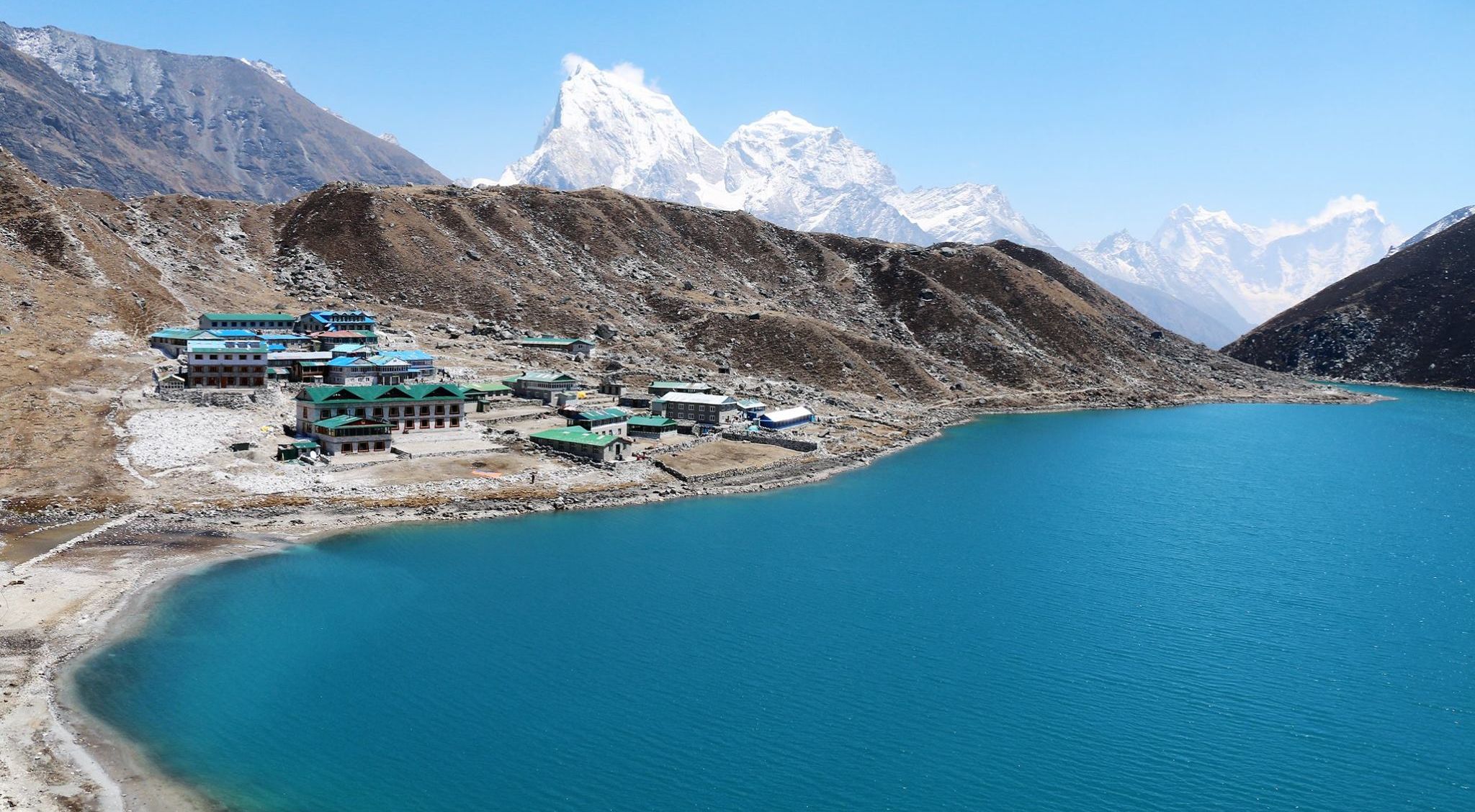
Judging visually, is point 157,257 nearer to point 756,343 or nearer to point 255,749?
point 756,343

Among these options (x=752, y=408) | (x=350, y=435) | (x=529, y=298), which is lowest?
(x=350, y=435)

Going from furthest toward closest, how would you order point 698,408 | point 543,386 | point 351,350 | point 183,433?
point 543,386 < point 351,350 < point 698,408 < point 183,433

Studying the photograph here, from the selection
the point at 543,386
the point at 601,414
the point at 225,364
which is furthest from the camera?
the point at 543,386

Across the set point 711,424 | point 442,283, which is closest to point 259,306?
point 442,283

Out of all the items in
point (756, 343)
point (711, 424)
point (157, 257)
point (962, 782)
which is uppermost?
point (157, 257)

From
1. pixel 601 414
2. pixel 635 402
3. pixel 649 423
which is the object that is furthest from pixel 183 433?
pixel 635 402

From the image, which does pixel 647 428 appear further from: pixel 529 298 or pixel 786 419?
pixel 529 298
